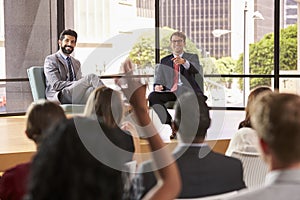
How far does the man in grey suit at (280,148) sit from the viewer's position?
1563 mm

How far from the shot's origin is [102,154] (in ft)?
4.73

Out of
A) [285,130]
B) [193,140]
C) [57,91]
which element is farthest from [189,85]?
[285,130]

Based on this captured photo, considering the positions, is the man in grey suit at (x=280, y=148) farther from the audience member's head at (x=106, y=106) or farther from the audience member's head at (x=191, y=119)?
the audience member's head at (x=106, y=106)

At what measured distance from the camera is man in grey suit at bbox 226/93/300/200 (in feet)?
5.13

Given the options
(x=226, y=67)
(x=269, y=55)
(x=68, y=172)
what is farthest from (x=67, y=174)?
(x=226, y=67)

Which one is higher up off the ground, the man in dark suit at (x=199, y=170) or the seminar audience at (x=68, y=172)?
the seminar audience at (x=68, y=172)

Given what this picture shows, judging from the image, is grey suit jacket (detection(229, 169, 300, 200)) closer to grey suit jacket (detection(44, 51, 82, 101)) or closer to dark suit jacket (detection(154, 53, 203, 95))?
dark suit jacket (detection(154, 53, 203, 95))

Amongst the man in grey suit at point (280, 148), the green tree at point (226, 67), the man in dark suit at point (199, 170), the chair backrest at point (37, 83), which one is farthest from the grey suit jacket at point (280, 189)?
the green tree at point (226, 67)

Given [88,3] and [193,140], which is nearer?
[193,140]

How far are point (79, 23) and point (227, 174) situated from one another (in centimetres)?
685

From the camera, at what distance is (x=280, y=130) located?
5.31 ft

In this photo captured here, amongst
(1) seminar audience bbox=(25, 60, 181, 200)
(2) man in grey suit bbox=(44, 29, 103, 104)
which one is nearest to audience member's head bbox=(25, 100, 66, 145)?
(1) seminar audience bbox=(25, 60, 181, 200)

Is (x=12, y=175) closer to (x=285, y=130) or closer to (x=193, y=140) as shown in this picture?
(x=193, y=140)

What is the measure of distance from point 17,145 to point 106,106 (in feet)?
10.5
